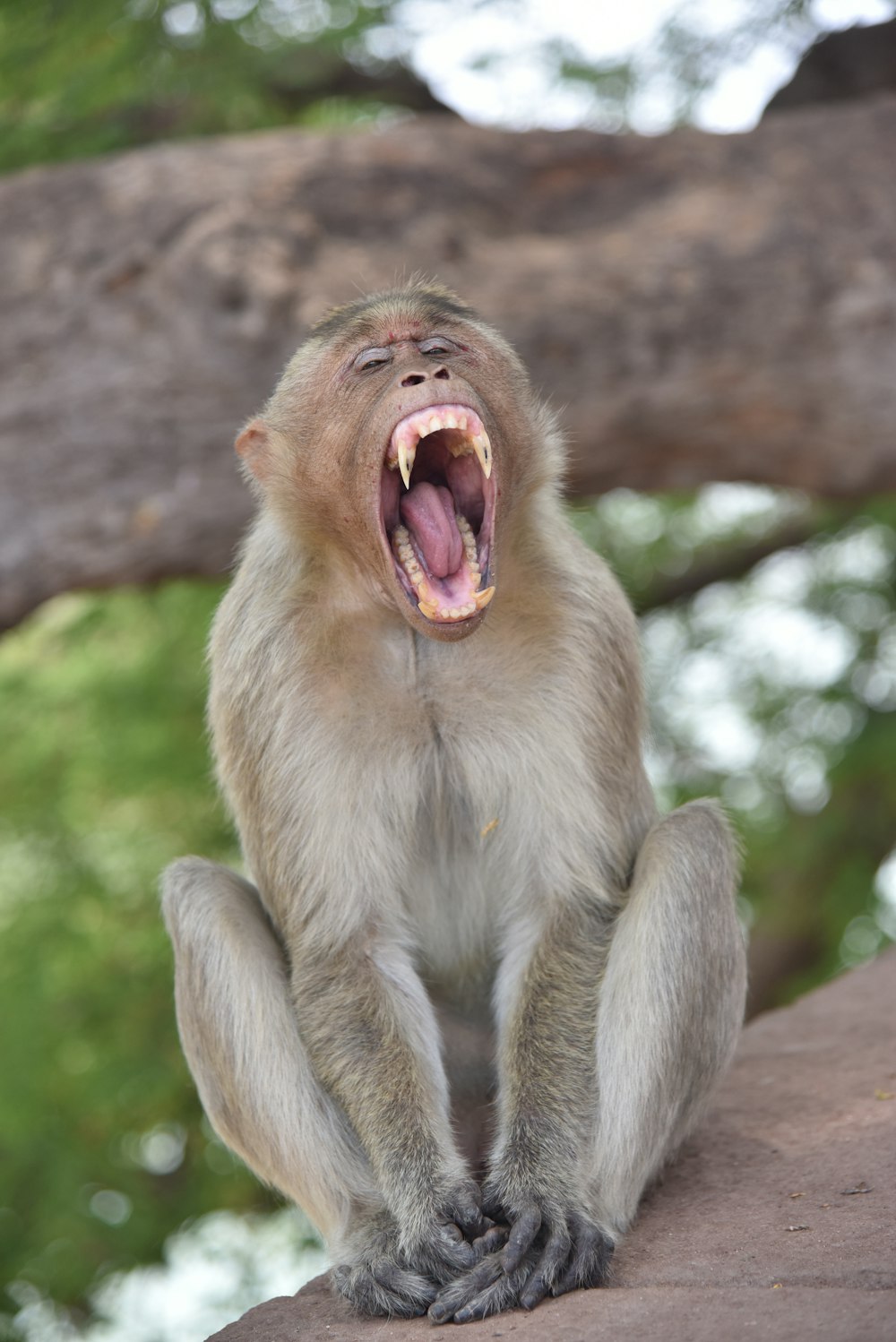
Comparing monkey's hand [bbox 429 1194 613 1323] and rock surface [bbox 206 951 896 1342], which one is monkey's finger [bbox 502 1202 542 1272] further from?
rock surface [bbox 206 951 896 1342]

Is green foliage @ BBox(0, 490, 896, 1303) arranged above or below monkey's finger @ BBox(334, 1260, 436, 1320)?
above

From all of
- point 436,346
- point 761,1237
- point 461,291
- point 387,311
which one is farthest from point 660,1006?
point 461,291

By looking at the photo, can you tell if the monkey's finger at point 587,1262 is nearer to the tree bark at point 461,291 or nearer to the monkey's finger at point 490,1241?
the monkey's finger at point 490,1241

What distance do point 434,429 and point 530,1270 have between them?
1.86 meters

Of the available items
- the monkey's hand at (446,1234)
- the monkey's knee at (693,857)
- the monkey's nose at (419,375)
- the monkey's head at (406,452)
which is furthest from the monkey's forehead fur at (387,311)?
the monkey's hand at (446,1234)

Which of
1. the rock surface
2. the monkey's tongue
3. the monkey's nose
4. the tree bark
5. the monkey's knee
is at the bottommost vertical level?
the rock surface

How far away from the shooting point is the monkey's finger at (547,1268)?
318 cm

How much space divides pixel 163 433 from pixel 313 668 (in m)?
2.89

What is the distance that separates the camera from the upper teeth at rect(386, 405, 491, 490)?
3.56 m

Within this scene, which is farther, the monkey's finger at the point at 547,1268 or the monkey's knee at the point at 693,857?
the monkey's knee at the point at 693,857

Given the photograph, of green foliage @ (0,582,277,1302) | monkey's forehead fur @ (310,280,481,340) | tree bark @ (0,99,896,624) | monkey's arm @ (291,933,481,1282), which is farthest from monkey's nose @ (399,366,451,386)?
green foliage @ (0,582,277,1302)

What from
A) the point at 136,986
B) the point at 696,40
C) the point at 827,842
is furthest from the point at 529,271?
the point at 136,986

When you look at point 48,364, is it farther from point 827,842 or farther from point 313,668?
point 827,842

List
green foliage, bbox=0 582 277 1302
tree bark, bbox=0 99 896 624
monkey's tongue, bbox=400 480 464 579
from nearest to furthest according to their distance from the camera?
monkey's tongue, bbox=400 480 464 579 → tree bark, bbox=0 99 896 624 → green foliage, bbox=0 582 277 1302
